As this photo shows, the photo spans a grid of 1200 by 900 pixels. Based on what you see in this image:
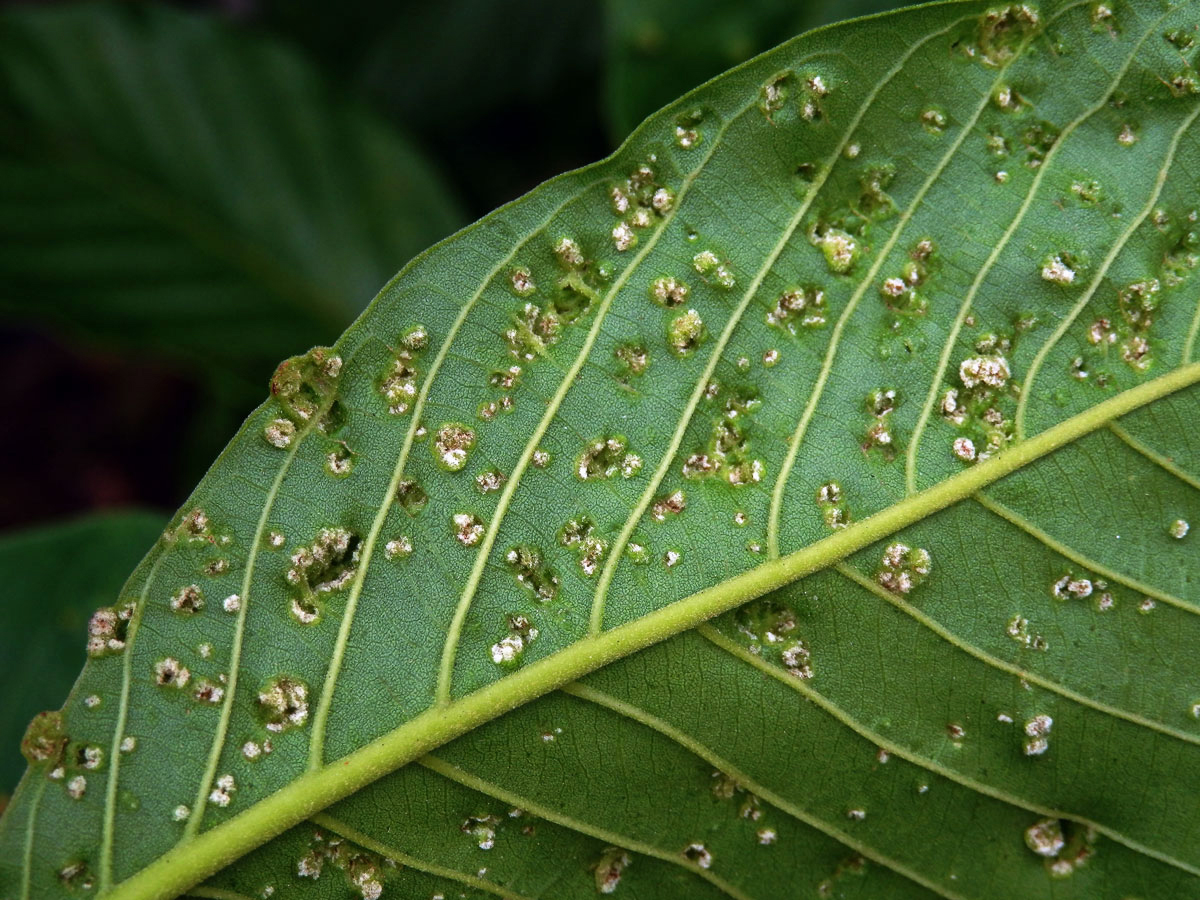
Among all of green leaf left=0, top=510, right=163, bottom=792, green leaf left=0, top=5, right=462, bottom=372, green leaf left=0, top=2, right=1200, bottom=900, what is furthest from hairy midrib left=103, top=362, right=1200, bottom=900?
green leaf left=0, top=5, right=462, bottom=372

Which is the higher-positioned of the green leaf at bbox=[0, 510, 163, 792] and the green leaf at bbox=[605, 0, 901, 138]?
the green leaf at bbox=[605, 0, 901, 138]

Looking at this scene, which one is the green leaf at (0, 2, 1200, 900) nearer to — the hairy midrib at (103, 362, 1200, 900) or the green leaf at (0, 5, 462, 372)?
the hairy midrib at (103, 362, 1200, 900)

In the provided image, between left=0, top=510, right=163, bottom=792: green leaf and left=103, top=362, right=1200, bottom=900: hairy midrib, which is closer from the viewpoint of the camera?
left=103, top=362, right=1200, bottom=900: hairy midrib

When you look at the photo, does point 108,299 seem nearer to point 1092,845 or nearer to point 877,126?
point 877,126

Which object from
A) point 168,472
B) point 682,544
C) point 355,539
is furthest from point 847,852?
point 168,472

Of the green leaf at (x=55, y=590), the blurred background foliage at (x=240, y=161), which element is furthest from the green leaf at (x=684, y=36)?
the green leaf at (x=55, y=590)

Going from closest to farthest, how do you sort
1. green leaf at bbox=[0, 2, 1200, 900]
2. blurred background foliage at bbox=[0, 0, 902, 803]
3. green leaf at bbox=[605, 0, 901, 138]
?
green leaf at bbox=[0, 2, 1200, 900]
green leaf at bbox=[605, 0, 901, 138]
blurred background foliage at bbox=[0, 0, 902, 803]

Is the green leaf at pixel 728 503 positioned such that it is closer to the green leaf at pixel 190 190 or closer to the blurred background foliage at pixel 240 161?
the blurred background foliage at pixel 240 161
